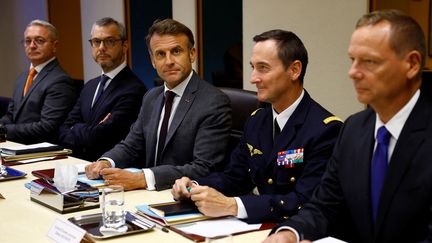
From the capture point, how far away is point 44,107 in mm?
4852

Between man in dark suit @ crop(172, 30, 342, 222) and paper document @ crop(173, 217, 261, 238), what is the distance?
0.10 feet

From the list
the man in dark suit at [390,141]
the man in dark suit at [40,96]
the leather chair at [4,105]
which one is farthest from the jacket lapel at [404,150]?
the leather chair at [4,105]

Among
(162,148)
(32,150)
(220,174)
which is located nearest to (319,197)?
(220,174)

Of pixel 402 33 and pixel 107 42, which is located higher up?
pixel 402 33

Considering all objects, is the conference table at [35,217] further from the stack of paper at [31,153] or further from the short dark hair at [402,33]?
the short dark hair at [402,33]

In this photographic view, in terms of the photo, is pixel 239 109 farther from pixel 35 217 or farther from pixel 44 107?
pixel 44 107

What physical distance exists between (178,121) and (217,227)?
1.14 metres

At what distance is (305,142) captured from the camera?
8.12 ft

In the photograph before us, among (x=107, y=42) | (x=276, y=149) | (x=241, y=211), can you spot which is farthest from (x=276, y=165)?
(x=107, y=42)

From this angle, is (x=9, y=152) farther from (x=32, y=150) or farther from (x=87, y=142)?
(x=87, y=142)

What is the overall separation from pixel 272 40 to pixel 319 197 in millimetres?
769

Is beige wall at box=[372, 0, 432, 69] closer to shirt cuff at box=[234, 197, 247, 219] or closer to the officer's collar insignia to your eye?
the officer's collar insignia

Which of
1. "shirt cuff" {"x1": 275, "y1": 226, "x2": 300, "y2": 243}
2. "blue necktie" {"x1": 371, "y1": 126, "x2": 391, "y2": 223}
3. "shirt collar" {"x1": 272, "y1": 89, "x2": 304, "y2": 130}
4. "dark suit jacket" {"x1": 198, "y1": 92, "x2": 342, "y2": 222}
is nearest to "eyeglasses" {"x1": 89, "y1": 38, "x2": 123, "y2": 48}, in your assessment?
"dark suit jacket" {"x1": 198, "y1": 92, "x2": 342, "y2": 222}

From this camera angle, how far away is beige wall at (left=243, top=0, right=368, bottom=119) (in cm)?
432
